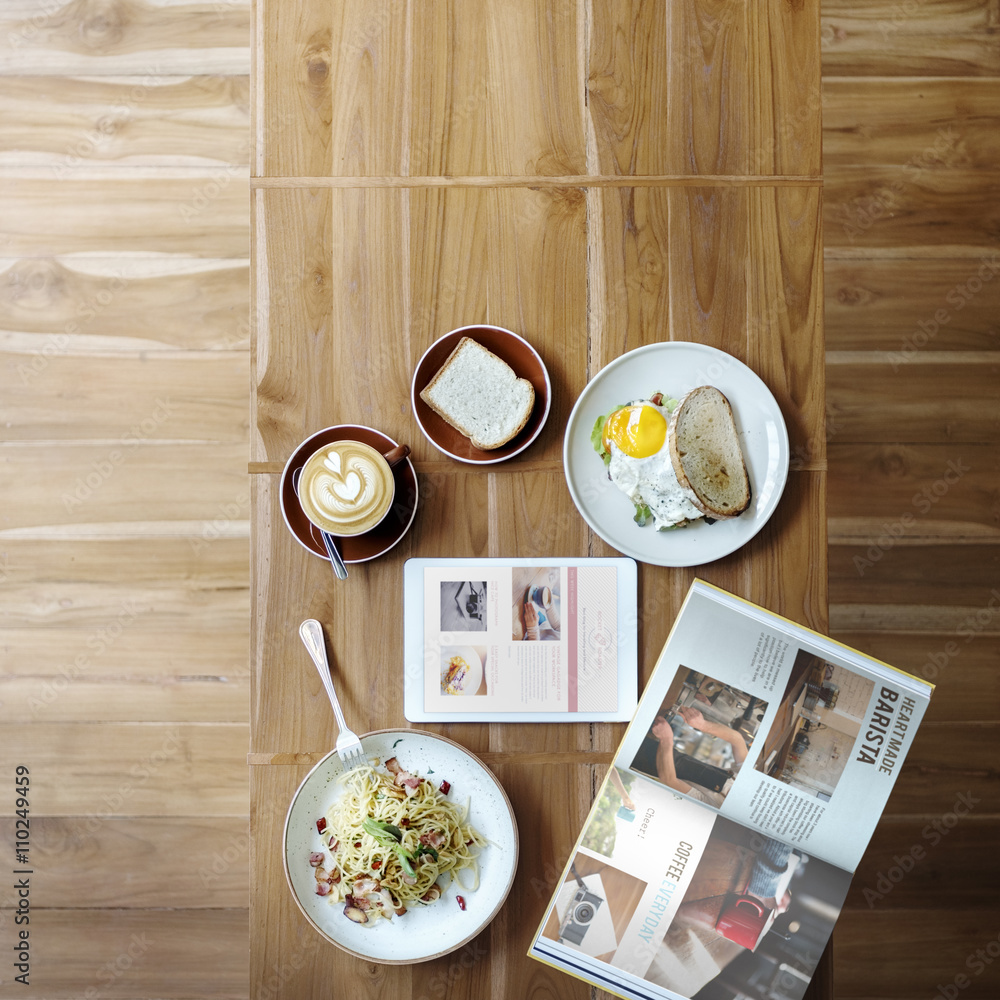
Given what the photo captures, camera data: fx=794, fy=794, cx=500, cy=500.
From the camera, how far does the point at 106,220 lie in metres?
1.87

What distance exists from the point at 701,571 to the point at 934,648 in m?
0.94

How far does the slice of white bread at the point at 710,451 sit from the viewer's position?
47.4 inches

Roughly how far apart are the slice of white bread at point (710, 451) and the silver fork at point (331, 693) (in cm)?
61

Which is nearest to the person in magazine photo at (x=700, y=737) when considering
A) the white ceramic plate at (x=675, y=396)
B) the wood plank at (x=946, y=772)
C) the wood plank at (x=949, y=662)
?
the white ceramic plate at (x=675, y=396)

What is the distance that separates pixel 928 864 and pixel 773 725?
939 mm

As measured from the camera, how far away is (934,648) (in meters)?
1.86

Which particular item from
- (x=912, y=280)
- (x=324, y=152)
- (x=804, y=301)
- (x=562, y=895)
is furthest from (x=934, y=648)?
(x=324, y=152)

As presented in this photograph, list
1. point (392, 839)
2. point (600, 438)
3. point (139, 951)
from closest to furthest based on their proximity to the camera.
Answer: point (392, 839) < point (600, 438) < point (139, 951)

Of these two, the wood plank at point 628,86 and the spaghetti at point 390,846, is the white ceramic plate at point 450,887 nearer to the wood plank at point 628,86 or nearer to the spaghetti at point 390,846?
the spaghetti at point 390,846

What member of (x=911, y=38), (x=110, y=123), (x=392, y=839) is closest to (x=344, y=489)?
(x=392, y=839)

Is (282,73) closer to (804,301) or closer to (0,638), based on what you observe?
(804,301)

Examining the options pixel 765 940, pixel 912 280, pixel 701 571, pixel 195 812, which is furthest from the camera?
pixel 912 280

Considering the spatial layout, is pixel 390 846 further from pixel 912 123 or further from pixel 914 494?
pixel 912 123

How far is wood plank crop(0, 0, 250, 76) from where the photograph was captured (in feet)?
6.20
